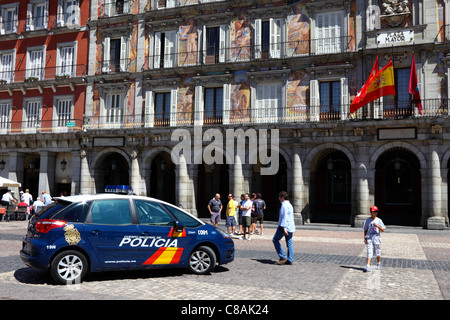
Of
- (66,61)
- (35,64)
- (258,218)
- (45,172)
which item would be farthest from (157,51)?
(258,218)

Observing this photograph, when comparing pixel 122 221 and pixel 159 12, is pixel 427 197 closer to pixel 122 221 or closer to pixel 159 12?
pixel 122 221

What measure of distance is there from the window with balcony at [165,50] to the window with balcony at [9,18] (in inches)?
456

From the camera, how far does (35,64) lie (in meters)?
28.8

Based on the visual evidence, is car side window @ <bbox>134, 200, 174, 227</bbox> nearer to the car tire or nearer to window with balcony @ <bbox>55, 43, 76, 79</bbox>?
the car tire

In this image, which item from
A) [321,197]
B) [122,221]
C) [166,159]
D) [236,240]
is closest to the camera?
[122,221]

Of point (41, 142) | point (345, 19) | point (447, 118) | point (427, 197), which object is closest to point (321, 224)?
point (427, 197)

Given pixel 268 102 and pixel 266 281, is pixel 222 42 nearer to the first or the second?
pixel 268 102

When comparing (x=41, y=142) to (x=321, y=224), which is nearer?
(x=321, y=224)

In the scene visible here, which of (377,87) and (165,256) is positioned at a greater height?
(377,87)

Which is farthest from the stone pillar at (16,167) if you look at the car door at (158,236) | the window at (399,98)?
the window at (399,98)

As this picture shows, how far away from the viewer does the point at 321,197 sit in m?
24.8

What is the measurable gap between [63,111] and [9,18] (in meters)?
8.79

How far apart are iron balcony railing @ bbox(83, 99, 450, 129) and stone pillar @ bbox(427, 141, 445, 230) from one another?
1.81m

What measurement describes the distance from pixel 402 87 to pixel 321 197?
7.95 meters
